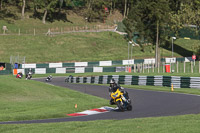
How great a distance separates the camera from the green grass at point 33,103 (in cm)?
1767

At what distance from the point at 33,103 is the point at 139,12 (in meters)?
42.9

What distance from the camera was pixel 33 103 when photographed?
2144 cm

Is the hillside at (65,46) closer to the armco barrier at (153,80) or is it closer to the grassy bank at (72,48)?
the grassy bank at (72,48)

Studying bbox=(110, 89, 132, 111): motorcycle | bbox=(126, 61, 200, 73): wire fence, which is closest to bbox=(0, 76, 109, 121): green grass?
bbox=(110, 89, 132, 111): motorcycle

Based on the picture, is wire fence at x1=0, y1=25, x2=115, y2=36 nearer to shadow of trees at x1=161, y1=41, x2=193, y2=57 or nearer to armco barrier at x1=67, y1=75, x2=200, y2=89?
shadow of trees at x1=161, y1=41, x2=193, y2=57

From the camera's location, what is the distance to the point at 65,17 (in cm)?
9738

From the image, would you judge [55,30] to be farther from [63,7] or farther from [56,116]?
→ [56,116]

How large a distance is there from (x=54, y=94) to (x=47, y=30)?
57.3m

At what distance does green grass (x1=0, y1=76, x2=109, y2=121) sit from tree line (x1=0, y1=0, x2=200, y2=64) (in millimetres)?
32195

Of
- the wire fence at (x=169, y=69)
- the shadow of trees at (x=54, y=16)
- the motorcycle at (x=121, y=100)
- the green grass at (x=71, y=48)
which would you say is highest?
the shadow of trees at (x=54, y=16)

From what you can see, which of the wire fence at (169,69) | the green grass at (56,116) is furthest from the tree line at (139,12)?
the green grass at (56,116)

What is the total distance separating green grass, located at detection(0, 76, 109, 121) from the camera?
17.7 meters

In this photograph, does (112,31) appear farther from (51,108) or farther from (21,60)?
(51,108)

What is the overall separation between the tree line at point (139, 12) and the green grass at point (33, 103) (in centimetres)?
3219
